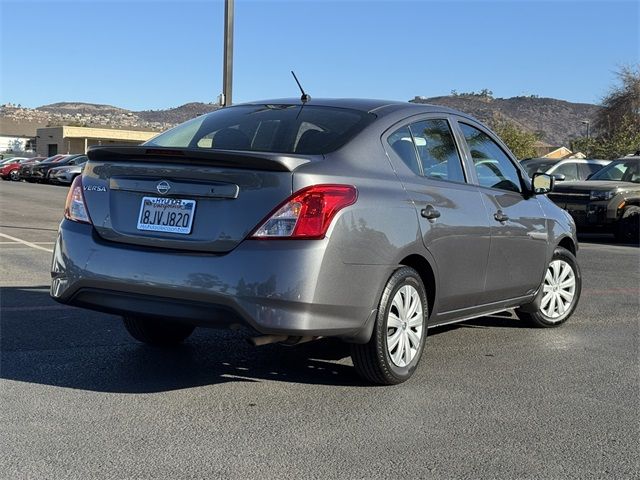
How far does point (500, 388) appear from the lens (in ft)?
16.9

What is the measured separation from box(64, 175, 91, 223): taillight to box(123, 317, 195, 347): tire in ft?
3.20

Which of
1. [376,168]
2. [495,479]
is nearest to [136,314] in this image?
[376,168]

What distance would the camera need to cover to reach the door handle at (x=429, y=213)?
518cm

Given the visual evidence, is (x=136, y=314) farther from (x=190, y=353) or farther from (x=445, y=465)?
(x=445, y=465)

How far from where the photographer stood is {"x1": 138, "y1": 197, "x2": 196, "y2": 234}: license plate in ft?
15.1

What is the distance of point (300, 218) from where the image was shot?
443 centimetres

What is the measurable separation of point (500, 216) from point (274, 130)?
5.98ft

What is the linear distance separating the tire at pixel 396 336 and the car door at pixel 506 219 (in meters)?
0.93

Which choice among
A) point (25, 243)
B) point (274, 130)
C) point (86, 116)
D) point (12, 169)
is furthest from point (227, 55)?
point (86, 116)

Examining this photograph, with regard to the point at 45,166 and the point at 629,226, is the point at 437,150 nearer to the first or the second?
the point at 629,226

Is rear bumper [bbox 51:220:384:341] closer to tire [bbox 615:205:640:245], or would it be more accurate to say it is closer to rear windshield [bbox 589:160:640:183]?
tire [bbox 615:205:640:245]

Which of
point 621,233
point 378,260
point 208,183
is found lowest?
point 621,233

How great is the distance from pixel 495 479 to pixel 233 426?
52.0 inches

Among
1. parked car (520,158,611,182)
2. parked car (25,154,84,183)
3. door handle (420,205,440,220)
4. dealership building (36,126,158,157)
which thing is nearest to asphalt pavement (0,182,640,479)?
door handle (420,205,440,220)
